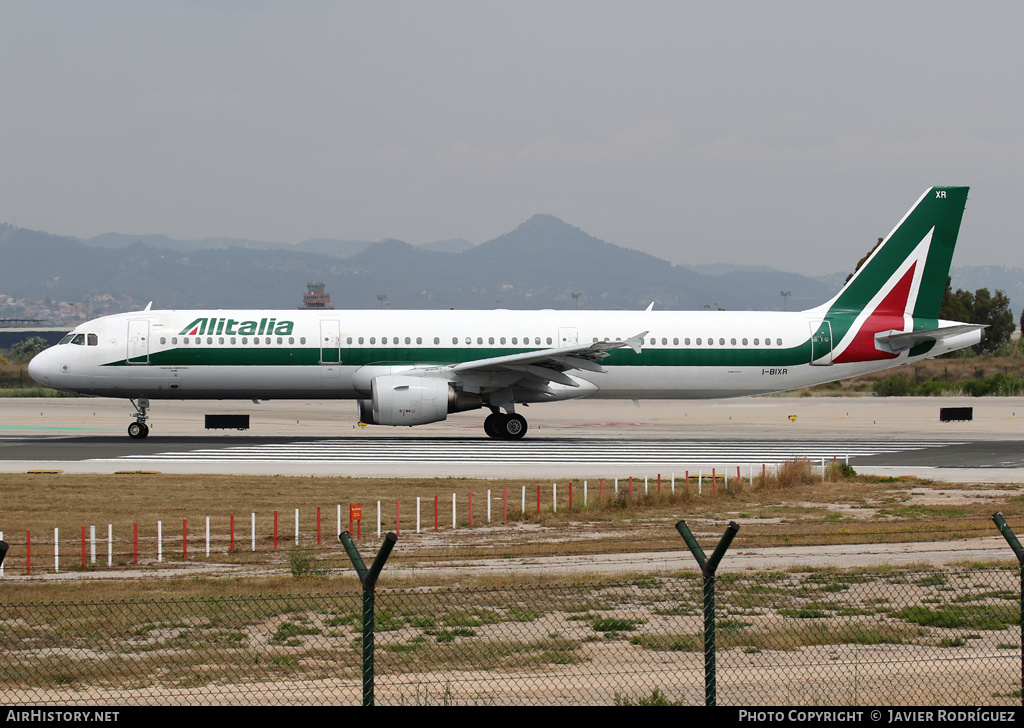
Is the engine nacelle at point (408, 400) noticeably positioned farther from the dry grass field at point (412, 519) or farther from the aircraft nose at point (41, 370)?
the aircraft nose at point (41, 370)

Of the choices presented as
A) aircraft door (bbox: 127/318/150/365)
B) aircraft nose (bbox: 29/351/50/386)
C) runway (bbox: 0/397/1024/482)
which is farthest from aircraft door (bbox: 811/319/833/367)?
aircraft nose (bbox: 29/351/50/386)

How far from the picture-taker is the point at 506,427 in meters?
39.0

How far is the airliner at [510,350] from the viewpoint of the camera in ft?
123

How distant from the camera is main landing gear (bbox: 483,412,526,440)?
3897 cm

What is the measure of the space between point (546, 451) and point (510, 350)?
15.9 feet

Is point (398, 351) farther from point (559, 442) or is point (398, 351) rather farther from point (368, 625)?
point (368, 625)

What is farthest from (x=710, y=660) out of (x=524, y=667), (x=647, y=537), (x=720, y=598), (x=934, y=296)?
(x=934, y=296)

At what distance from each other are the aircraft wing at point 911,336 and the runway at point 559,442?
136 inches

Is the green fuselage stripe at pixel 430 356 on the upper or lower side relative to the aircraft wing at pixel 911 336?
lower

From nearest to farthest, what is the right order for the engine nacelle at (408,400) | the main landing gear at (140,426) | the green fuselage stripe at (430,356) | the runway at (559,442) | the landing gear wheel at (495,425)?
1. the runway at (559,442)
2. the engine nacelle at (408,400)
3. the green fuselage stripe at (430,356)
4. the main landing gear at (140,426)
5. the landing gear wheel at (495,425)

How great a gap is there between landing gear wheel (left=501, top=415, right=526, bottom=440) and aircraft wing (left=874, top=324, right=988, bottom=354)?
13.4 m

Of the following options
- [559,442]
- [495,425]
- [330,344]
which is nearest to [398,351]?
[330,344]

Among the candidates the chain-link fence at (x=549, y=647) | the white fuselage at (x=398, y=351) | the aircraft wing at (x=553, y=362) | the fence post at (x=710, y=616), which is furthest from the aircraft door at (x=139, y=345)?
the fence post at (x=710, y=616)

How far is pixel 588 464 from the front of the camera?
31406 millimetres
